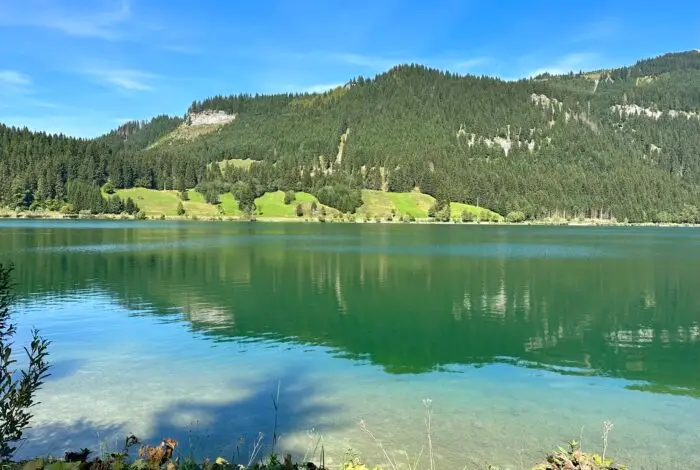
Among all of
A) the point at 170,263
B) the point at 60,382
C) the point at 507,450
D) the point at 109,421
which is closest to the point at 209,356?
the point at 60,382

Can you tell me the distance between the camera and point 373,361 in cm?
2220

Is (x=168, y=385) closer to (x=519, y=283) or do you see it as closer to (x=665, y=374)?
(x=665, y=374)

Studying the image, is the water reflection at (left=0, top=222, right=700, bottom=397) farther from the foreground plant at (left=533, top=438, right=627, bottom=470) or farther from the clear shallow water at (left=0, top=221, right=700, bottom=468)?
the foreground plant at (left=533, top=438, right=627, bottom=470)

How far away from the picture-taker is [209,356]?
2272 centimetres

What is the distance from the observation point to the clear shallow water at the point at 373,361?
14.4 m

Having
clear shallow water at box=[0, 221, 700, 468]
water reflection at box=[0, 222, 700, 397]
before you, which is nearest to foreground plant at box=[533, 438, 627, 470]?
clear shallow water at box=[0, 221, 700, 468]

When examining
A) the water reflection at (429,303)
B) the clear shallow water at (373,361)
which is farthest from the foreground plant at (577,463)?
the water reflection at (429,303)

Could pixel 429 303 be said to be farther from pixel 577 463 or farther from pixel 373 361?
pixel 577 463

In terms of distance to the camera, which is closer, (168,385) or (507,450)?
(507,450)

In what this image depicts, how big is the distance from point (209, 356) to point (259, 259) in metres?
43.9

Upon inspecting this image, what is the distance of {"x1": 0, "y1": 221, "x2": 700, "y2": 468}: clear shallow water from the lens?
14398 mm

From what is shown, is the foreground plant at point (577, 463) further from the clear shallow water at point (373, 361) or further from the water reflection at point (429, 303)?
the water reflection at point (429, 303)

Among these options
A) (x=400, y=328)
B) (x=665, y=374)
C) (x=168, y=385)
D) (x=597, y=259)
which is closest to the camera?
(x=168, y=385)

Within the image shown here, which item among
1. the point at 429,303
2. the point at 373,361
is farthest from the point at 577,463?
the point at 429,303
